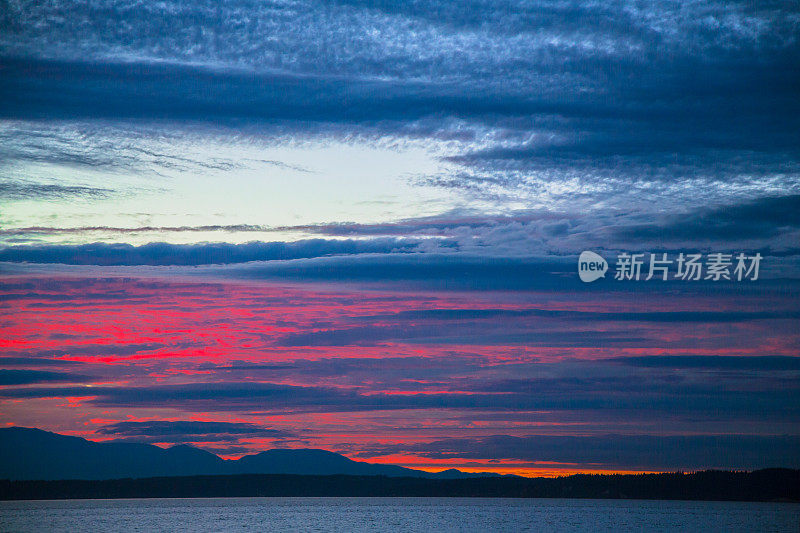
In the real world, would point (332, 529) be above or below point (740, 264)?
below

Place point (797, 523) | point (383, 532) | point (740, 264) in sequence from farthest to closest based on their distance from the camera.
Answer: point (797, 523), point (383, 532), point (740, 264)

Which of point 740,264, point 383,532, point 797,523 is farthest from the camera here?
point 797,523

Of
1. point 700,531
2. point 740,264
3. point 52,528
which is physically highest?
point 740,264

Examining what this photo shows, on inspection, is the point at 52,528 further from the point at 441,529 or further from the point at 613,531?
the point at 613,531

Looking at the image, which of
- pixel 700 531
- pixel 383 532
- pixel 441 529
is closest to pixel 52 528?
pixel 383 532

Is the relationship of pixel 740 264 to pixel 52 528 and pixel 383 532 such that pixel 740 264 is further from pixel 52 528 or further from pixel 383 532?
pixel 52 528

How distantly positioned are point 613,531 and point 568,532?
35.3 feet

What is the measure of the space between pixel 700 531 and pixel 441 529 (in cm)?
5379

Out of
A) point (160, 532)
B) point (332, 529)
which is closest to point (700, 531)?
point (332, 529)

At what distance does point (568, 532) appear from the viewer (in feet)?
548

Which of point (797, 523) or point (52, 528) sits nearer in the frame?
point (52, 528)

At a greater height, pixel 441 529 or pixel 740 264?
pixel 740 264

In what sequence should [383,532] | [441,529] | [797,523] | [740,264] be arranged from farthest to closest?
[797,523] < [441,529] < [383,532] < [740,264]

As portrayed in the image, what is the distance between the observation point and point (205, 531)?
162 m
